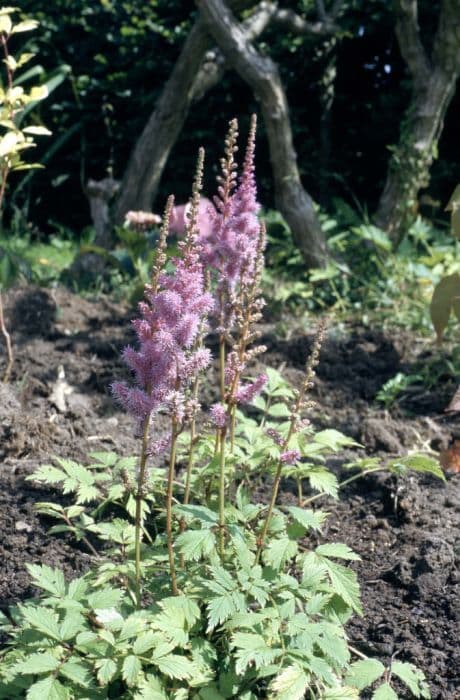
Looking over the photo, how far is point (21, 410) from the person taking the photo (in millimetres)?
3703

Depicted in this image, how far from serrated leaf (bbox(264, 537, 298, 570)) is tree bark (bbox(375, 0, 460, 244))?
13.5 ft

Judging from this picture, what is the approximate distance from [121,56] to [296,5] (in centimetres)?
171

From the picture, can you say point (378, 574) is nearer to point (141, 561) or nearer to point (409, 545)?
point (409, 545)

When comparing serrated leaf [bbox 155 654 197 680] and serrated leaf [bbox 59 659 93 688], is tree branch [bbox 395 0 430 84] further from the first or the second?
serrated leaf [bbox 59 659 93 688]

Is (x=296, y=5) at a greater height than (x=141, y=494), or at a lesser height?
greater

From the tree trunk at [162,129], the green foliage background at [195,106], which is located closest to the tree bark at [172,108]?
the tree trunk at [162,129]

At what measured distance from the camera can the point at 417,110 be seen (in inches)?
229

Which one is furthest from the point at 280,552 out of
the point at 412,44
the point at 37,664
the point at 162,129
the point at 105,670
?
the point at 412,44

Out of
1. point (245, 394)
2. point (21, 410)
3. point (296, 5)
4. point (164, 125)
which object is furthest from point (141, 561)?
point (296, 5)

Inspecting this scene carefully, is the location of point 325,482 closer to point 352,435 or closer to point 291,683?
point 291,683

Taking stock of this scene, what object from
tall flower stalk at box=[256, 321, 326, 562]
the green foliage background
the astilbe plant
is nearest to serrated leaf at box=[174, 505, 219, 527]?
the astilbe plant

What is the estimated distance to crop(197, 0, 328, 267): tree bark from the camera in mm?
5418

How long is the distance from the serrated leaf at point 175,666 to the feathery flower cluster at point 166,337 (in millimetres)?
516

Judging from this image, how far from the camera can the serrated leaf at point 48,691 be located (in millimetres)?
1784
